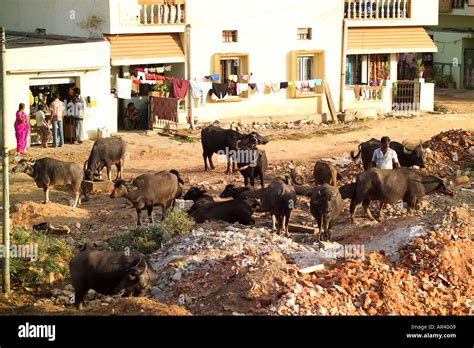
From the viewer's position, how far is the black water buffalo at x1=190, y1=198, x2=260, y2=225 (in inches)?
853

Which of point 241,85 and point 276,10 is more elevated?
point 276,10

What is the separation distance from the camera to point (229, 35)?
35594 millimetres

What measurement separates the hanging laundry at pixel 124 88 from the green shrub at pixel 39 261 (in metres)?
13.8

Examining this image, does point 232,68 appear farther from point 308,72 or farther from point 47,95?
point 47,95

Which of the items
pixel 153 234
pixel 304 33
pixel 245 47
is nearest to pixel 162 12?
pixel 245 47

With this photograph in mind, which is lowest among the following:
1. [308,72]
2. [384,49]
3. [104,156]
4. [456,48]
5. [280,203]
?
[280,203]

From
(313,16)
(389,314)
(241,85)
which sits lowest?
(389,314)

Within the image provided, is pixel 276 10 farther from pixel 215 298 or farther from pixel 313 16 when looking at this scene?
pixel 215 298

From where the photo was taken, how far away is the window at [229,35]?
35.5 metres

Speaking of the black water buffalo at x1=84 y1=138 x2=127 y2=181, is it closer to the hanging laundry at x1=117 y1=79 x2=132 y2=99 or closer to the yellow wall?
the hanging laundry at x1=117 y1=79 x2=132 y2=99

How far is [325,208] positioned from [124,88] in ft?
45.4

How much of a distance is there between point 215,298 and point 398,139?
61.4 ft

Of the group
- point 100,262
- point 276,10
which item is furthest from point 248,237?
point 276,10
